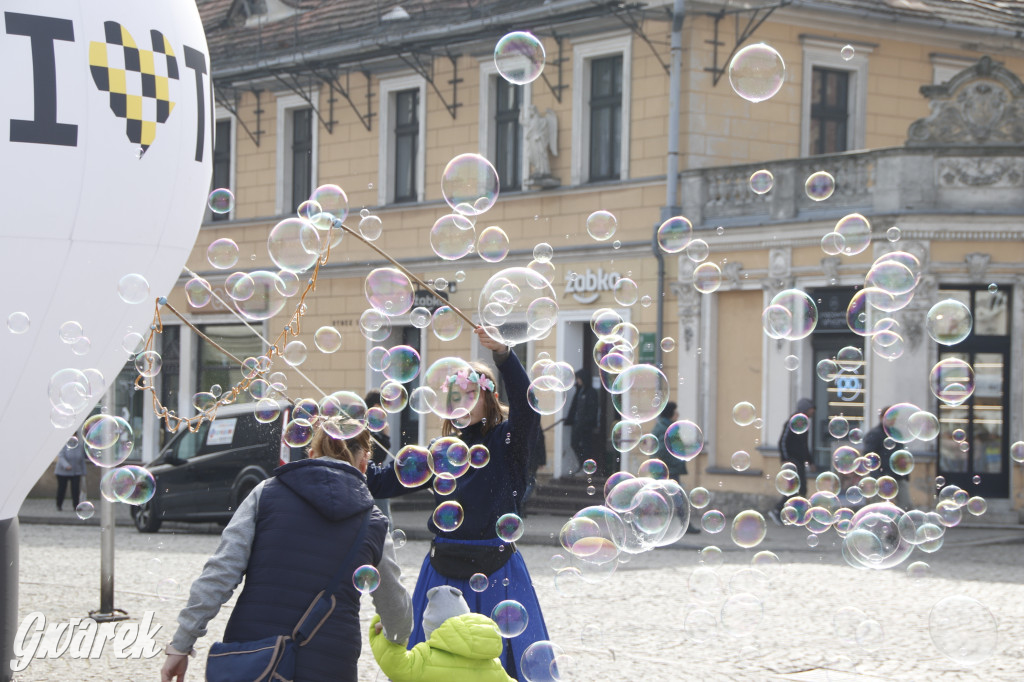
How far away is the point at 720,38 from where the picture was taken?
67.5ft

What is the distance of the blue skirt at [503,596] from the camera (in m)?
5.66

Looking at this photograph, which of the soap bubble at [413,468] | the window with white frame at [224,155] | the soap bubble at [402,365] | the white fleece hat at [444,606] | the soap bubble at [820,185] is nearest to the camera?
the white fleece hat at [444,606]

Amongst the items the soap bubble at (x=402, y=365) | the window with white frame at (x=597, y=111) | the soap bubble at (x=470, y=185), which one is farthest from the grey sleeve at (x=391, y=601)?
the window with white frame at (x=597, y=111)

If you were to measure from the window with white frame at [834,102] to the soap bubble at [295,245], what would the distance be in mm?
13993

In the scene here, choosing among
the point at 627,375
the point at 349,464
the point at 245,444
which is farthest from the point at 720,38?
the point at 349,464

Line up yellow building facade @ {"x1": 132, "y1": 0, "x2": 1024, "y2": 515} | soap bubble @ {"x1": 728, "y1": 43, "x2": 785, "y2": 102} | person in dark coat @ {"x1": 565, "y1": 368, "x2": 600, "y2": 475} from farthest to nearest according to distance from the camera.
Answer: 1. person in dark coat @ {"x1": 565, "y1": 368, "x2": 600, "y2": 475}
2. yellow building facade @ {"x1": 132, "y1": 0, "x2": 1024, "y2": 515}
3. soap bubble @ {"x1": 728, "y1": 43, "x2": 785, "y2": 102}

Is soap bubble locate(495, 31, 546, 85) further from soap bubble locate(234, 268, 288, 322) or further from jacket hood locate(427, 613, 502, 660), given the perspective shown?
jacket hood locate(427, 613, 502, 660)

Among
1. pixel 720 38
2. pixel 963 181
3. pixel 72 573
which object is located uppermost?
pixel 720 38

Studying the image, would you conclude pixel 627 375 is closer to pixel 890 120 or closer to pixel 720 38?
pixel 720 38

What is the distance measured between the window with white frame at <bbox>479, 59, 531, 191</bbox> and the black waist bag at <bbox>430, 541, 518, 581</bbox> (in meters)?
16.9

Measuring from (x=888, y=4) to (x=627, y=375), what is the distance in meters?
15.1

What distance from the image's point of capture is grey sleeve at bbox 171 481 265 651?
179 inches

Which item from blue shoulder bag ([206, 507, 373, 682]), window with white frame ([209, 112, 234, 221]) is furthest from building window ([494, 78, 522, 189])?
blue shoulder bag ([206, 507, 373, 682])

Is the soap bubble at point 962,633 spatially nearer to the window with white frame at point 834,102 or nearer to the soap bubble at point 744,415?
the soap bubble at point 744,415
